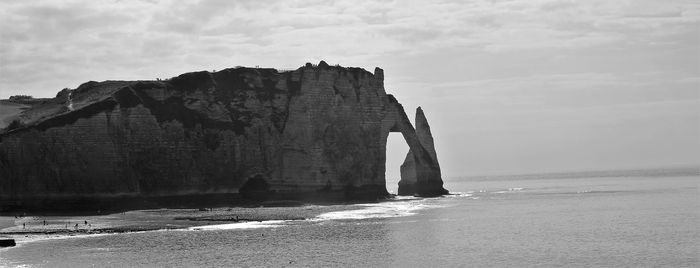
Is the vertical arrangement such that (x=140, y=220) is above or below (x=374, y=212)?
above

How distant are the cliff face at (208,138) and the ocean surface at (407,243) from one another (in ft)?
87.0

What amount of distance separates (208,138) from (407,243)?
5331cm

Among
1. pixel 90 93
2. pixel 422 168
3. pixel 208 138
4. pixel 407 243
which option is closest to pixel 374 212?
pixel 208 138

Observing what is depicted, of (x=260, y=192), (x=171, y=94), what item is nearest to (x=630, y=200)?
(x=260, y=192)

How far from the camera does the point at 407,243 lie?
63781 millimetres

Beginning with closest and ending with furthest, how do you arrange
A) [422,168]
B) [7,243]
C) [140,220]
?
[7,243], [140,220], [422,168]

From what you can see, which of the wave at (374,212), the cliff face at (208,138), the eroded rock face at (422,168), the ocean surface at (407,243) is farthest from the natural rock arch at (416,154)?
the ocean surface at (407,243)

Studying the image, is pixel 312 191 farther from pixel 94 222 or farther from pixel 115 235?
pixel 115 235

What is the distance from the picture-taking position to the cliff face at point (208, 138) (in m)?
102

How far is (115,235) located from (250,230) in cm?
1029

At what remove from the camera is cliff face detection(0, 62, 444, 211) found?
102 metres

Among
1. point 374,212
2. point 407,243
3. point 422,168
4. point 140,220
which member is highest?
point 422,168

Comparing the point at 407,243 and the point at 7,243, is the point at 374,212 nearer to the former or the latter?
the point at 407,243

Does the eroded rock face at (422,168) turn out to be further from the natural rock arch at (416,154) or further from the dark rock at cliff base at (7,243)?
the dark rock at cliff base at (7,243)
